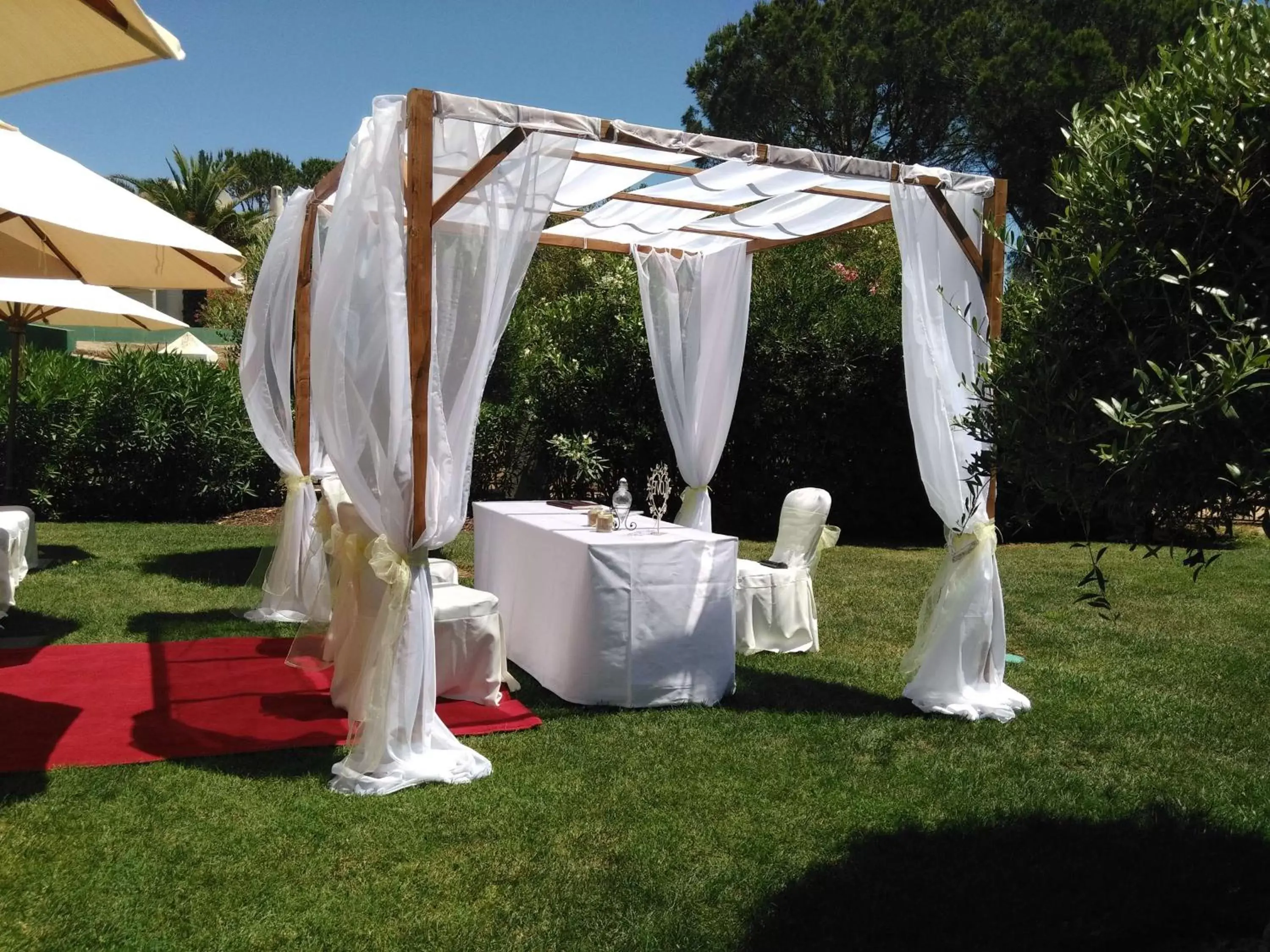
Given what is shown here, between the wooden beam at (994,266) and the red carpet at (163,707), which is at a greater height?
the wooden beam at (994,266)

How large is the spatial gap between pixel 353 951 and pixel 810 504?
13.5 ft

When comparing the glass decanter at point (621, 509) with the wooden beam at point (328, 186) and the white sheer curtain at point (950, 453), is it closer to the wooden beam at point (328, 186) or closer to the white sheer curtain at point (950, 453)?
the white sheer curtain at point (950, 453)

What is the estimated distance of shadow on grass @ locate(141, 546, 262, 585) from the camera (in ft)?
26.3

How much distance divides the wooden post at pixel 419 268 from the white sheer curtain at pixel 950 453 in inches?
86.6

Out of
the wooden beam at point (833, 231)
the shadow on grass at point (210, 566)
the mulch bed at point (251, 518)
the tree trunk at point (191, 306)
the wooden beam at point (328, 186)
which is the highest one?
the tree trunk at point (191, 306)

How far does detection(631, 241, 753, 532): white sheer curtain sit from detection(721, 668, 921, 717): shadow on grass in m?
1.54

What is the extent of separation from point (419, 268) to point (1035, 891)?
114 inches

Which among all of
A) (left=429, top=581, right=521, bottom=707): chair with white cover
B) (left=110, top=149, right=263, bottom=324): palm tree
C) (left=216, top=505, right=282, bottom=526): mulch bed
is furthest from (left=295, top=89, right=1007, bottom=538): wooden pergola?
(left=110, top=149, right=263, bottom=324): palm tree

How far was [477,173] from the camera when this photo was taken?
412 cm

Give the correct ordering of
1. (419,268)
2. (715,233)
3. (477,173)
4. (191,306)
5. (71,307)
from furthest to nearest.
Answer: (191,306) → (71,307) → (715,233) → (477,173) → (419,268)

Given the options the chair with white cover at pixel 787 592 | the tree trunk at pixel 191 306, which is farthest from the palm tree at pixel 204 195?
the chair with white cover at pixel 787 592

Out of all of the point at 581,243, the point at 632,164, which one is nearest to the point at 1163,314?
the point at 632,164

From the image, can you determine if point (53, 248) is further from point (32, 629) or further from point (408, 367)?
point (408, 367)

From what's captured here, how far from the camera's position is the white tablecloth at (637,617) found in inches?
197
